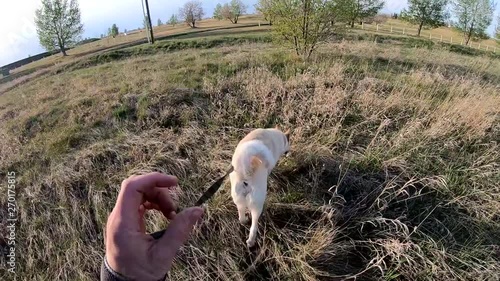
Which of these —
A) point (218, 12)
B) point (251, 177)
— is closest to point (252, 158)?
point (251, 177)

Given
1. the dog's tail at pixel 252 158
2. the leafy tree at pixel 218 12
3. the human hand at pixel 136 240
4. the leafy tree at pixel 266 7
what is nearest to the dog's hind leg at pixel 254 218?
the dog's tail at pixel 252 158

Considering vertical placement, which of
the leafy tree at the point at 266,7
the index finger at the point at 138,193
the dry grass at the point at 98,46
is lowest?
the dry grass at the point at 98,46

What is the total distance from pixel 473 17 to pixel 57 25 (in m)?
48.2

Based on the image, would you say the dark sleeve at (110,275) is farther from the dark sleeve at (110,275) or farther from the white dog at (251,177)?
the white dog at (251,177)

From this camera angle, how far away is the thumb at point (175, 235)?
101cm

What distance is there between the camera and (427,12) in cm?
3753

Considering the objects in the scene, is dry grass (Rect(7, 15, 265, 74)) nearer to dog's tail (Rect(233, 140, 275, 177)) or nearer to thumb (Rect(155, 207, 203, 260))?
dog's tail (Rect(233, 140, 275, 177))

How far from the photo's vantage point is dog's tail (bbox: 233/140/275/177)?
284cm

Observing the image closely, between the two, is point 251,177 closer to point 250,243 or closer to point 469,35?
point 250,243

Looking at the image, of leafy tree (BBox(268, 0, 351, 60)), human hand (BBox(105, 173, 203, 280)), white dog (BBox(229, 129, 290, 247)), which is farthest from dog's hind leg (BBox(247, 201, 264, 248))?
leafy tree (BBox(268, 0, 351, 60))

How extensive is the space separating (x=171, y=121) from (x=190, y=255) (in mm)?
2626

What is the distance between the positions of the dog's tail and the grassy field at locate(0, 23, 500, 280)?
0.65 metres

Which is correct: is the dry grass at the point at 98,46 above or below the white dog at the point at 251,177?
below

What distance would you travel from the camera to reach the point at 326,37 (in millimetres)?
9539
